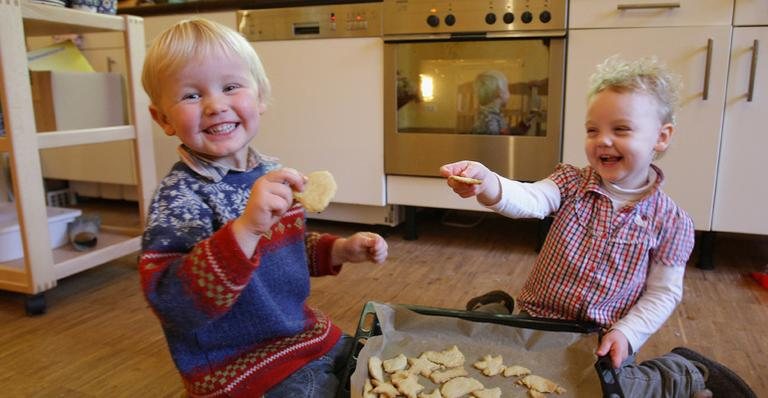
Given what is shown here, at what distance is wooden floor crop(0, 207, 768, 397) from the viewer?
122 centimetres

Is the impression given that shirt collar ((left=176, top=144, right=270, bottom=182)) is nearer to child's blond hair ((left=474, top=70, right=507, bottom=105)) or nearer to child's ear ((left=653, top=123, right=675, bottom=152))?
child's ear ((left=653, top=123, right=675, bottom=152))

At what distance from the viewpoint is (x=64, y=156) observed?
9.05 ft

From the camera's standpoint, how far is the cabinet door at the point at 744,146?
1.64m

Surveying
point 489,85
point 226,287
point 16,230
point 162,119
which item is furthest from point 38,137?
point 489,85

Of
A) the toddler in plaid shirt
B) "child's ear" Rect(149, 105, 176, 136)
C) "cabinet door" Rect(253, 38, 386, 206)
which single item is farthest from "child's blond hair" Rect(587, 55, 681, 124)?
"cabinet door" Rect(253, 38, 386, 206)

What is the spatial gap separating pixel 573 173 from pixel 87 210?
2407mm

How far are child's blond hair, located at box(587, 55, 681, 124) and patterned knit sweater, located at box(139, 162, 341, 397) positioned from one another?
0.52 m

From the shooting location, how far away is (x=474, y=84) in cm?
197

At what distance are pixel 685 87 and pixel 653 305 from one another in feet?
3.32

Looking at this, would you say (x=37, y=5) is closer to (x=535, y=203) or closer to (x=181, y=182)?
(x=181, y=182)

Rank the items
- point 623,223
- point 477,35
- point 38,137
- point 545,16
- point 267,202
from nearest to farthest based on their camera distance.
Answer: point 267,202
point 623,223
point 38,137
point 545,16
point 477,35

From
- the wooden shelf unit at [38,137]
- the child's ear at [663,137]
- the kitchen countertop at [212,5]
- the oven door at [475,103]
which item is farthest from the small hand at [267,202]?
the kitchen countertop at [212,5]

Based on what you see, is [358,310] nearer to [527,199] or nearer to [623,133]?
[527,199]

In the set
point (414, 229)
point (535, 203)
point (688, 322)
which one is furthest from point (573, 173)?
point (414, 229)
